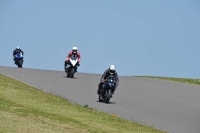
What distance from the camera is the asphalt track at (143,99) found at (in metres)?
21.0

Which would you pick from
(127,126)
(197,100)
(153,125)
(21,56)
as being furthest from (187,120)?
(21,56)

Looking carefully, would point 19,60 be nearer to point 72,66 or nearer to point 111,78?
point 72,66

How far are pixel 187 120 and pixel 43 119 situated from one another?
279 inches

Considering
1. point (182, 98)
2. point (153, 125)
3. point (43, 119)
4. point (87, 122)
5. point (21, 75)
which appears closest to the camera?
point (43, 119)

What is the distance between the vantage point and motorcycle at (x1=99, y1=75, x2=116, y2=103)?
2582 centimetres

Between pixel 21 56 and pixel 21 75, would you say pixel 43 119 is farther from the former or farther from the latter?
pixel 21 56

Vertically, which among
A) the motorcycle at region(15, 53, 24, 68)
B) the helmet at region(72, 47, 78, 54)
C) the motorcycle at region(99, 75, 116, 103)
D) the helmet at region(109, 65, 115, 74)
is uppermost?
the helmet at region(72, 47, 78, 54)

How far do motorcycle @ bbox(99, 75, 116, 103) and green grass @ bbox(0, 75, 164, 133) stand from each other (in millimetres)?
2466

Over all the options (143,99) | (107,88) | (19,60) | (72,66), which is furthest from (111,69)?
(19,60)

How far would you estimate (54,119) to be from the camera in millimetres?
16188

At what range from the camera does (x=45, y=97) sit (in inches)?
938

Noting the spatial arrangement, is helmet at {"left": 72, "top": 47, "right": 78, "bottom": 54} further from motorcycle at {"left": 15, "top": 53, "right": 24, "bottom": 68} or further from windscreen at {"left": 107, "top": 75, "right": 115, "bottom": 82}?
windscreen at {"left": 107, "top": 75, "right": 115, "bottom": 82}

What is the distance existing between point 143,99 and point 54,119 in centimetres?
1246

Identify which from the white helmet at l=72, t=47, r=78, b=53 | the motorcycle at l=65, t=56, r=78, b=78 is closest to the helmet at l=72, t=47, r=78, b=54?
the white helmet at l=72, t=47, r=78, b=53
